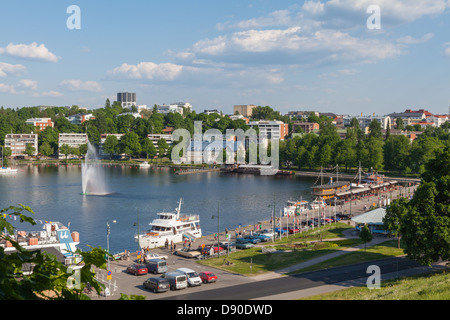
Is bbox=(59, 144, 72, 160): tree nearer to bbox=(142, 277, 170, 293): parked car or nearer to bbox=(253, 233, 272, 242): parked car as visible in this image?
bbox=(253, 233, 272, 242): parked car

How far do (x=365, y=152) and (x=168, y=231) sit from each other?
277ft

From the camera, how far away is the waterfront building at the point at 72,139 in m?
165

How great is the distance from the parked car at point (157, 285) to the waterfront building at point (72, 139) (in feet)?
477

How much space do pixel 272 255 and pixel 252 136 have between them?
5403 inches

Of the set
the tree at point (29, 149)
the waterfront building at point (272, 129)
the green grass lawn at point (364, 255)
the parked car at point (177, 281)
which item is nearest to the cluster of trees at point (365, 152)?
the waterfront building at point (272, 129)

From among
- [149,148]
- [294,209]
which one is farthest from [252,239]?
[149,148]

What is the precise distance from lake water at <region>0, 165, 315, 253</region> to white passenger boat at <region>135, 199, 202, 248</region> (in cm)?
222

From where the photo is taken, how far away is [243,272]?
32.3 m

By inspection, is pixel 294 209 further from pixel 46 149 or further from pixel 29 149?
pixel 29 149

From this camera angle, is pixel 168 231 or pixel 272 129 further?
pixel 272 129

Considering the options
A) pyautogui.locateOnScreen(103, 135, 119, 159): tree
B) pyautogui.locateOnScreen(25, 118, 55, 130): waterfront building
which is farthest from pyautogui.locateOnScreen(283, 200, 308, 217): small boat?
pyautogui.locateOnScreen(25, 118, 55, 130): waterfront building

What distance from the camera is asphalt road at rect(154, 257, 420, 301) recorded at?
2664 cm

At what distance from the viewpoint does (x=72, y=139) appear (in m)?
168
